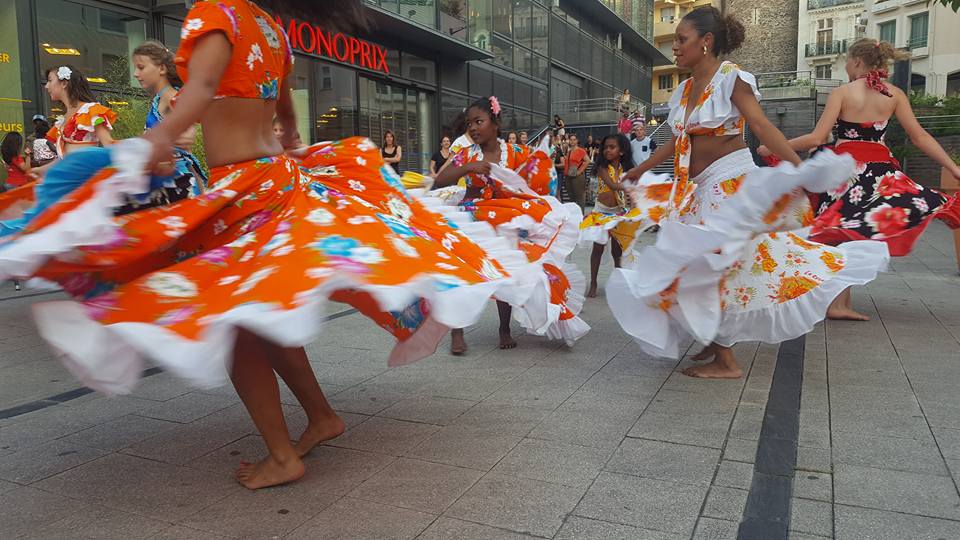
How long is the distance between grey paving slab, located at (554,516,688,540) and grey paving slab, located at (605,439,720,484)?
16.1 inches

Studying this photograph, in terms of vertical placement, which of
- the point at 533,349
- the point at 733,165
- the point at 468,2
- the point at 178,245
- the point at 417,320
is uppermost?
the point at 468,2

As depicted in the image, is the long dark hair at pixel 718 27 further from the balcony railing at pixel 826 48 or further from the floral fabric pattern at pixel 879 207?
the balcony railing at pixel 826 48

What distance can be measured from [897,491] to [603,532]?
105 centimetres

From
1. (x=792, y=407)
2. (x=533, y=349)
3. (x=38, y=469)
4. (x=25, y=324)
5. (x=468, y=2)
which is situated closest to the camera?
(x=38, y=469)

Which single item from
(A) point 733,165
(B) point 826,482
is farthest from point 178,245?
(A) point 733,165

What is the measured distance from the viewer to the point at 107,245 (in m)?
2.18

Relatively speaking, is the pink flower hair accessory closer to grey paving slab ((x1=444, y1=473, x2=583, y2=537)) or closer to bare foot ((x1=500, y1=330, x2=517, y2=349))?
bare foot ((x1=500, y1=330, x2=517, y2=349))

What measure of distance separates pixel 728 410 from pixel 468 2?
18653mm

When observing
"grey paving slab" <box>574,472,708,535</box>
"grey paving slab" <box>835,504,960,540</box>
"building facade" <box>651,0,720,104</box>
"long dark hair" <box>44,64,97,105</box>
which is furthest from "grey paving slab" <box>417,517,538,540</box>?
"building facade" <box>651,0,720,104</box>

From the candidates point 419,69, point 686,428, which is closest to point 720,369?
point 686,428

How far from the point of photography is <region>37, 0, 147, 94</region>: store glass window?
1038cm

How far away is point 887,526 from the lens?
89.1 inches

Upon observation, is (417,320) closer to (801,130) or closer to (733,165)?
(733,165)

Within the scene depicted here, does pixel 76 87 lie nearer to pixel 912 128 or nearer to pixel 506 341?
pixel 506 341
